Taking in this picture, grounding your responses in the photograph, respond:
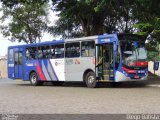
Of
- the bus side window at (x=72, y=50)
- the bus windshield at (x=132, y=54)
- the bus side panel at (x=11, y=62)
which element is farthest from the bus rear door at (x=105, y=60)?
the bus side panel at (x=11, y=62)

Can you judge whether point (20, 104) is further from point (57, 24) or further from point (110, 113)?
point (57, 24)

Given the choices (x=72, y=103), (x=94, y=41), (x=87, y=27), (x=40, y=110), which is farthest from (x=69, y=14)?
(x=40, y=110)

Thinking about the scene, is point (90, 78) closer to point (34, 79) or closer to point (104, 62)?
point (104, 62)

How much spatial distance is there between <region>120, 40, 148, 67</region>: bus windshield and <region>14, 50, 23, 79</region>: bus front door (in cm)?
997

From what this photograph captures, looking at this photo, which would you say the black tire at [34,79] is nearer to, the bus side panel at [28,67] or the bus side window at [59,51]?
the bus side panel at [28,67]

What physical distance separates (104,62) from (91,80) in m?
1.40

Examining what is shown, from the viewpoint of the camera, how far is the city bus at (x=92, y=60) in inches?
928

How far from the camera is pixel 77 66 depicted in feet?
84.5

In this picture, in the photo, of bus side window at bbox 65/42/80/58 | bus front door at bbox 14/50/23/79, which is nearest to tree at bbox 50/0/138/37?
bus side window at bbox 65/42/80/58

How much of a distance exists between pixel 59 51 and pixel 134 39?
5.53 metres

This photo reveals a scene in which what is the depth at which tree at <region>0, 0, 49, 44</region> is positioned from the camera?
50.1 metres

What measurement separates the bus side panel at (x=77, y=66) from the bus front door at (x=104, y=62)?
429mm

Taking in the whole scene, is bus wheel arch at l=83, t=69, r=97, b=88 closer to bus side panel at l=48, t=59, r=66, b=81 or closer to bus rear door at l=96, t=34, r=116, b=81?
bus rear door at l=96, t=34, r=116, b=81

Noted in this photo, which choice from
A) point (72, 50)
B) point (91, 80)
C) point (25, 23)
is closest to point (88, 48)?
point (72, 50)
